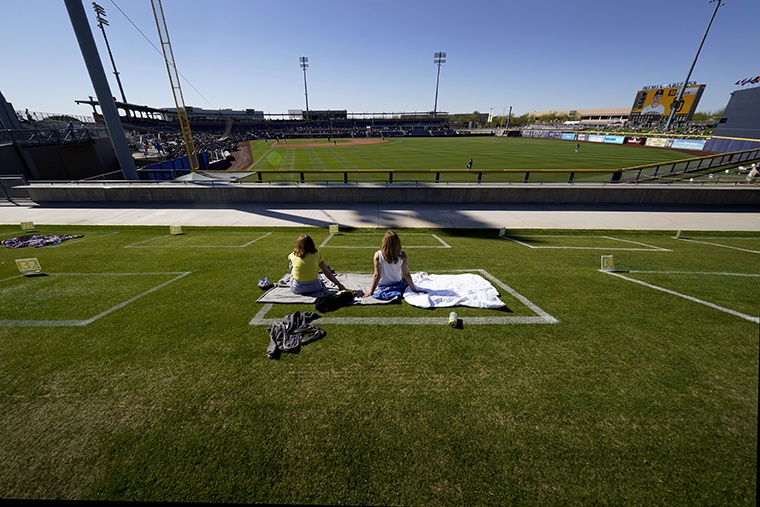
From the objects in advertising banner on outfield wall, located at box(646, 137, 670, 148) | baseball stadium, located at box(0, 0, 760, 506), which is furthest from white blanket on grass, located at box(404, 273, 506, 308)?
advertising banner on outfield wall, located at box(646, 137, 670, 148)

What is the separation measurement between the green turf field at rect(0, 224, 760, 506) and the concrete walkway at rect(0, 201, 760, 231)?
6940 mm

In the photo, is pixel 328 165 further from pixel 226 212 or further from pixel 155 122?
pixel 155 122

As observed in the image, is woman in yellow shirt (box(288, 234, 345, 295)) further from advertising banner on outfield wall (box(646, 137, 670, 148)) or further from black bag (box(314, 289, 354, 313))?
advertising banner on outfield wall (box(646, 137, 670, 148))

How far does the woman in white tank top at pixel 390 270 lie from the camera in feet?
16.5

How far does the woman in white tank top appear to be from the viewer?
16.5ft

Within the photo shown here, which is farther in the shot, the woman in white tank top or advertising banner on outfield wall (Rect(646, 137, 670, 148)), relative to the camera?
advertising banner on outfield wall (Rect(646, 137, 670, 148))

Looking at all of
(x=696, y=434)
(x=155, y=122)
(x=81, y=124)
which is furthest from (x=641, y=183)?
(x=155, y=122)

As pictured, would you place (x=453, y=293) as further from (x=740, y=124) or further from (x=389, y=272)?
(x=740, y=124)

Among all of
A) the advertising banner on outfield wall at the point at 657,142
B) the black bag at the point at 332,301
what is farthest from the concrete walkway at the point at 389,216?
the advertising banner on outfield wall at the point at 657,142

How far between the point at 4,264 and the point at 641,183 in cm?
2656

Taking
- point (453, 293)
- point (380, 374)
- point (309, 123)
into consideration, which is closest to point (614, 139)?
point (453, 293)

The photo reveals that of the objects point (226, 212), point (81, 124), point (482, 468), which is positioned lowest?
point (226, 212)

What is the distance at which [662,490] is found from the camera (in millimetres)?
2264

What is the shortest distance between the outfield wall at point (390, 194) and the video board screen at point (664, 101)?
11595cm
